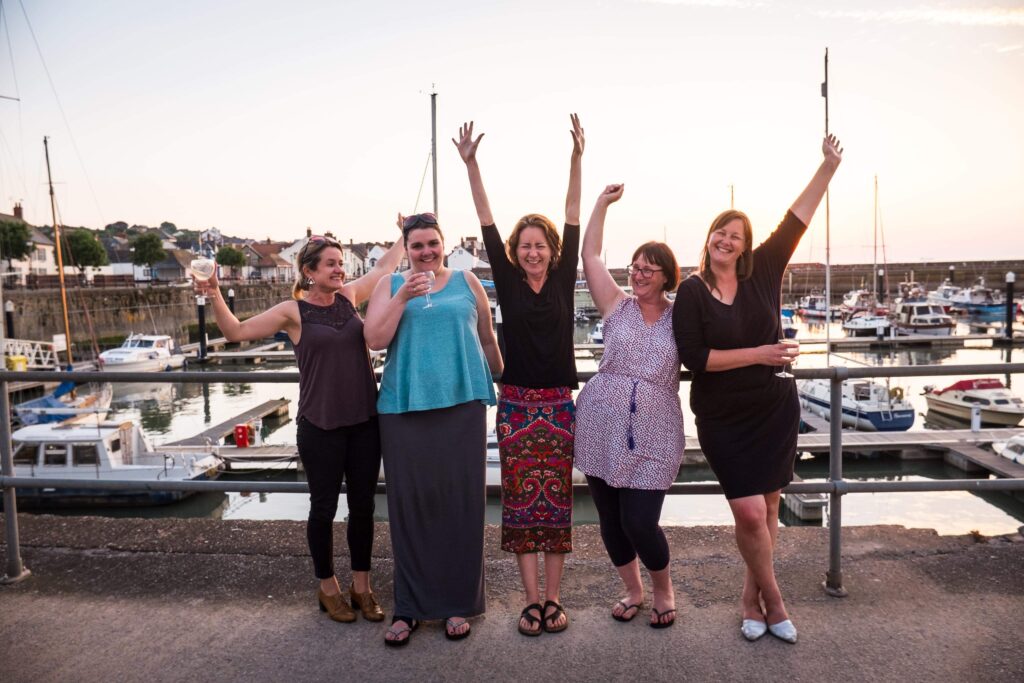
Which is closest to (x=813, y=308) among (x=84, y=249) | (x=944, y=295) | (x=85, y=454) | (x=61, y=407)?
(x=944, y=295)

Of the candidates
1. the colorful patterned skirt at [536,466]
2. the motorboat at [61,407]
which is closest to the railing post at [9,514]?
the colorful patterned skirt at [536,466]

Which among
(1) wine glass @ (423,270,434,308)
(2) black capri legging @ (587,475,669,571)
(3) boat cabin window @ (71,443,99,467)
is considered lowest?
(3) boat cabin window @ (71,443,99,467)

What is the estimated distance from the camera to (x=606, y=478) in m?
3.01

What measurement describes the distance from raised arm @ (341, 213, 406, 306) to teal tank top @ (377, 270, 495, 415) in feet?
1.08

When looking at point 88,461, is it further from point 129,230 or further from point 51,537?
point 129,230

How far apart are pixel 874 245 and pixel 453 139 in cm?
5939

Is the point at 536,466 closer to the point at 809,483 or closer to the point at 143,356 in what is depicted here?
the point at 809,483

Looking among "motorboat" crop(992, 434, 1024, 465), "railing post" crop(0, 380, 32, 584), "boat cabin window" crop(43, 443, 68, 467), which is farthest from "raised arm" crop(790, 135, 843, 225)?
"motorboat" crop(992, 434, 1024, 465)

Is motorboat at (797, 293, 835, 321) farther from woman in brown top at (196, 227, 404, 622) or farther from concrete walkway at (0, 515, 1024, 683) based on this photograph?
woman in brown top at (196, 227, 404, 622)

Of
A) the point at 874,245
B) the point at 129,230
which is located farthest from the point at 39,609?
the point at 129,230

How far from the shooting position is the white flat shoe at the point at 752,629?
111 inches

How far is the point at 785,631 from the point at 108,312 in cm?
5503

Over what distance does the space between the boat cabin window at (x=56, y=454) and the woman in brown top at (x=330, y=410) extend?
1485 cm

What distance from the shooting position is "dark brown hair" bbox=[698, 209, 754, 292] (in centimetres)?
295
